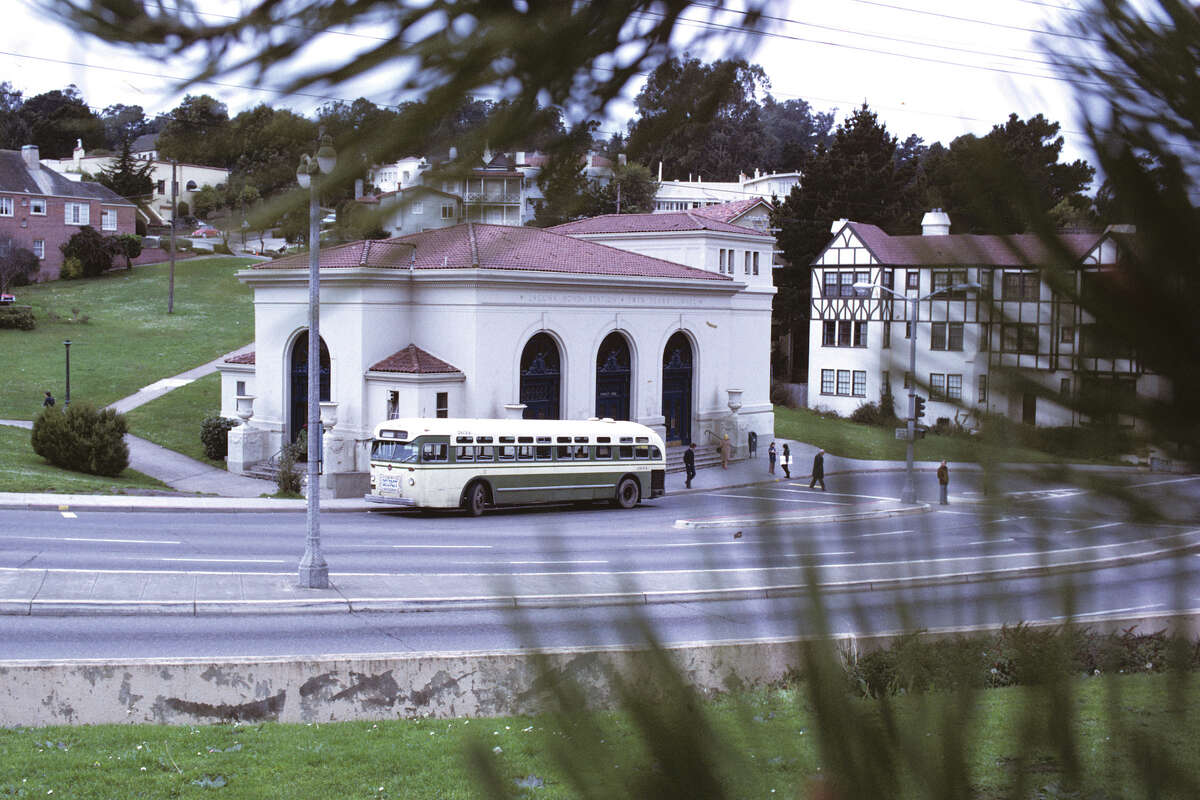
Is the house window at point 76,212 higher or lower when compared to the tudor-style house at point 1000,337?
higher

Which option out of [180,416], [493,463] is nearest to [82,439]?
[180,416]

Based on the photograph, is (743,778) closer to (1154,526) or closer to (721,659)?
(721,659)

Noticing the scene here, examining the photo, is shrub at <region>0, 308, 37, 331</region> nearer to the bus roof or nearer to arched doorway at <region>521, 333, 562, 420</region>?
arched doorway at <region>521, 333, 562, 420</region>

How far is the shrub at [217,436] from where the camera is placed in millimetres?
35719

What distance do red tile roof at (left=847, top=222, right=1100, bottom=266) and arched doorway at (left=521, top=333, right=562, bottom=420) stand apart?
102 feet

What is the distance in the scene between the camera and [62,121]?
2482 millimetres

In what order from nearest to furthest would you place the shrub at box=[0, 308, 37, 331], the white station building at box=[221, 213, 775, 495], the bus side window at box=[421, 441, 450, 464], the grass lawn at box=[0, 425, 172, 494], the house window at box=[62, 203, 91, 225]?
the house window at box=[62, 203, 91, 225] → the bus side window at box=[421, 441, 450, 464] → the grass lawn at box=[0, 425, 172, 494] → the white station building at box=[221, 213, 775, 495] → the shrub at box=[0, 308, 37, 331]

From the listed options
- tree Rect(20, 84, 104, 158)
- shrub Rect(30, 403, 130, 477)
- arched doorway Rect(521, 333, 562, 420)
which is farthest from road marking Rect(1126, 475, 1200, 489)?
shrub Rect(30, 403, 130, 477)

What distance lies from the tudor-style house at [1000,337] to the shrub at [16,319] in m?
55.3

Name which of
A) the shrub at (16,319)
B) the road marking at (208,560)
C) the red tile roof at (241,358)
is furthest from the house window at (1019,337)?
the shrub at (16,319)

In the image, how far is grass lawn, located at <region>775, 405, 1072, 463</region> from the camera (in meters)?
1.73

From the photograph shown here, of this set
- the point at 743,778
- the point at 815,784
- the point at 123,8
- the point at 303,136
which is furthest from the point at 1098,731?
the point at 123,8

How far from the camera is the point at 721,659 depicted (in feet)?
7.00

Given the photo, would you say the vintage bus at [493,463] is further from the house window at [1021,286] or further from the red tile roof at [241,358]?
the house window at [1021,286]
